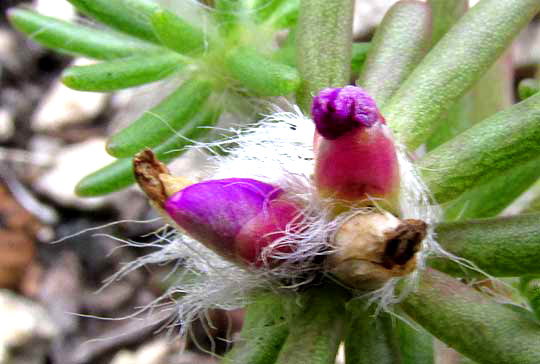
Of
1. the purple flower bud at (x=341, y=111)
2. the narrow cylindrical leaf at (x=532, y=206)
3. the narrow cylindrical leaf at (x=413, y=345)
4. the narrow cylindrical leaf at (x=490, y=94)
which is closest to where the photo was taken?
the purple flower bud at (x=341, y=111)

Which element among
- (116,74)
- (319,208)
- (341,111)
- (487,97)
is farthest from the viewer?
(487,97)

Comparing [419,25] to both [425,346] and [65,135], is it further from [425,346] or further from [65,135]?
[65,135]

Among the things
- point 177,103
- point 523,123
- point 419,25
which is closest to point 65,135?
point 177,103

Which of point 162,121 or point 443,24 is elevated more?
point 443,24

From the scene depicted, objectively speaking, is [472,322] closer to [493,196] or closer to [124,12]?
[493,196]

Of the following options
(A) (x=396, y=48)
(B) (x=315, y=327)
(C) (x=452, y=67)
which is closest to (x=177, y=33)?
(A) (x=396, y=48)

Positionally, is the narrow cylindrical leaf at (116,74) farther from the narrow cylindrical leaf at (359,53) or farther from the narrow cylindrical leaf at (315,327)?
the narrow cylindrical leaf at (315,327)

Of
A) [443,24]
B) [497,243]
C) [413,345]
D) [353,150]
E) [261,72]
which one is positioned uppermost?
[443,24]

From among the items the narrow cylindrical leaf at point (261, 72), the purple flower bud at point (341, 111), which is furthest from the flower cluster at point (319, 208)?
the narrow cylindrical leaf at point (261, 72)
